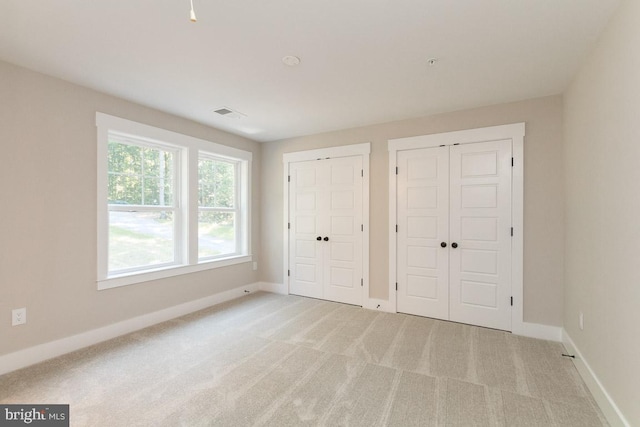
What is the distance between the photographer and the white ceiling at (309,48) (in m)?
1.73

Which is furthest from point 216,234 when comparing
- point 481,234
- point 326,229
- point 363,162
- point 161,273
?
point 481,234

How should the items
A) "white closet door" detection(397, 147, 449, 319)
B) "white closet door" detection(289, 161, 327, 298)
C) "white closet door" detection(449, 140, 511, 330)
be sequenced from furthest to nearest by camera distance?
"white closet door" detection(289, 161, 327, 298)
"white closet door" detection(397, 147, 449, 319)
"white closet door" detection(449, 140, 511, 330)

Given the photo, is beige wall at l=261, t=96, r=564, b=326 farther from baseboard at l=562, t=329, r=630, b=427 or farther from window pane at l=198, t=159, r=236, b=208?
window pane at l=198, t=159, r=236, b=208

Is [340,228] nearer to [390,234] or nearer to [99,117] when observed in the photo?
[390,234]

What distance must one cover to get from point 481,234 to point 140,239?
3959 mm

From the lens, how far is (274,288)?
15.7 ft

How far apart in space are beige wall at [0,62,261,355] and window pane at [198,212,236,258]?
1.14 m

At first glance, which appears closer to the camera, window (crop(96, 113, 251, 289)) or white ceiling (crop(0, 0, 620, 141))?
white ceiling (crop(0, 0, 620, 141))

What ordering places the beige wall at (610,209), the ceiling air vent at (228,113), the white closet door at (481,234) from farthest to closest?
the ceiling air vent at (228,113)
the white closet door at (481,234)
the beige wall at (610,209)

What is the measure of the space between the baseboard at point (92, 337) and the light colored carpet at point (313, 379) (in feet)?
0.31

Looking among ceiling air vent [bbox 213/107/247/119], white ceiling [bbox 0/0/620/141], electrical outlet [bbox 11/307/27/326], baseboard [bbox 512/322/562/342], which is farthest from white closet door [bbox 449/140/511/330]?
electrical outlet [bbox 11/307/27/326]

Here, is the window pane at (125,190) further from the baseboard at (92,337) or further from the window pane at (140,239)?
the baseboard at (92,337)

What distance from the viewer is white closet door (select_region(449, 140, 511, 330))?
320cm

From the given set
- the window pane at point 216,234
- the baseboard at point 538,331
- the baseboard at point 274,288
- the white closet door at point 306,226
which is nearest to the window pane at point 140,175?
the window pane at point 216,234
